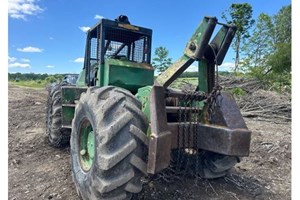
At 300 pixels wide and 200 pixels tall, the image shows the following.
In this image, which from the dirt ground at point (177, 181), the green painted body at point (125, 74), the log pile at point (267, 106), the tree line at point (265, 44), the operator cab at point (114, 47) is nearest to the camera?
the dirt ground at point (177, 181)

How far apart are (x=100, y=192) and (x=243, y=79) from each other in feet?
35.7

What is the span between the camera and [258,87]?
38.5 feet

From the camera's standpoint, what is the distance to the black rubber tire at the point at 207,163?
363cm

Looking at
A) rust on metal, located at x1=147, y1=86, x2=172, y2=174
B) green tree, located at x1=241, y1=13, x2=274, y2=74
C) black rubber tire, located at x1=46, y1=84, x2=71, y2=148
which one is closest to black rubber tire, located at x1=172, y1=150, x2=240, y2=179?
rust on metal, located at x1=147, y1=86, x2=172, y2=174

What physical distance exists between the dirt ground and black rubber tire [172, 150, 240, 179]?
146mm

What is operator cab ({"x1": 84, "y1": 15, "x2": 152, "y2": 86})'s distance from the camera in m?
4.22

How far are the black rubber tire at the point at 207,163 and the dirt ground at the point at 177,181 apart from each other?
0.48 ft

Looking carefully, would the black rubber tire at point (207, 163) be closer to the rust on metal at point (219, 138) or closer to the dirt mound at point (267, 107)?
the rust on metal at point (219, 138)

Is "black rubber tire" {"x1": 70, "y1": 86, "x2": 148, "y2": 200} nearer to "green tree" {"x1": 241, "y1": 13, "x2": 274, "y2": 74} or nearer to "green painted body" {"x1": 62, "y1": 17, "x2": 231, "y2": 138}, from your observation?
"green painted body" {"x1": 62, "y1": 17, "x2": 231, "y2": 138}

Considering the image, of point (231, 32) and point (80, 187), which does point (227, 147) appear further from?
point (80, 187)

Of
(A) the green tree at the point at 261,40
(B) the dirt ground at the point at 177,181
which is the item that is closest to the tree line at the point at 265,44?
(A) the green tree at the point at 261,40

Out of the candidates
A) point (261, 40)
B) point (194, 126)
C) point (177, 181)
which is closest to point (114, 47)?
point (194, 126)

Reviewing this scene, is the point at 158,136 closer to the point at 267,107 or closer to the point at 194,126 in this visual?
the point at 194,126

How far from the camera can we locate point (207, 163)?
3.75 m
